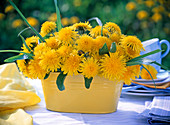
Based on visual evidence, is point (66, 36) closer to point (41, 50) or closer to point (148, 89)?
point (41, 50)

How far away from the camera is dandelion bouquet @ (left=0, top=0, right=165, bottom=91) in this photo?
27.0 inches

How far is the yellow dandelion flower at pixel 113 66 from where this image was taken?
0.68m

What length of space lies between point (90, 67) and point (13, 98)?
30 cm

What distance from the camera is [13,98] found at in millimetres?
799

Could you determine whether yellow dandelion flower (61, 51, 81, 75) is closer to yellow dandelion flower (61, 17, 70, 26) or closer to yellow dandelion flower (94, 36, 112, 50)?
yellow dandelion flower (94, 36, 112, 50)

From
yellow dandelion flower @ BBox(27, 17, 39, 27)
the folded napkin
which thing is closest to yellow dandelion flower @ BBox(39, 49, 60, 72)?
the folded napkin

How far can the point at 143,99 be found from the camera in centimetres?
98

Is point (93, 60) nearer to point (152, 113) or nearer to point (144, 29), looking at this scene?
point (152, 113)

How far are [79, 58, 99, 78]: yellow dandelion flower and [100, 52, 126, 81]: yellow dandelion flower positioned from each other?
2cm

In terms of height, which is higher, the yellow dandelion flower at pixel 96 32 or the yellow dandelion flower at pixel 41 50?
the yellow dandelion flower at pixel 96 32

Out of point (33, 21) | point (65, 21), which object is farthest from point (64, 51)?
point (33, 21)

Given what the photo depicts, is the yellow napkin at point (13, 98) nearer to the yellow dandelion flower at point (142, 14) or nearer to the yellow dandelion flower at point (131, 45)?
the yellow dandelion flower at point (131, 45)

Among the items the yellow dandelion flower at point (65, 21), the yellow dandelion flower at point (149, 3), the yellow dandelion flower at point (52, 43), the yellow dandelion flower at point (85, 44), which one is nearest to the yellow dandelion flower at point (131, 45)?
the yellow dandelion flower at point (85, 44)

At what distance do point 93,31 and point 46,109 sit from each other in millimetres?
317
